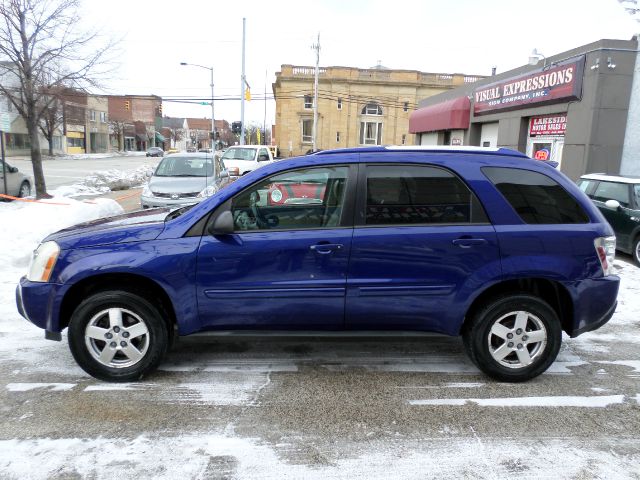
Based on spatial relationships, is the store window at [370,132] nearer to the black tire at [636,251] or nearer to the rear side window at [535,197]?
the black tire at [636,251]

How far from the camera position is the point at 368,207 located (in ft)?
12.0

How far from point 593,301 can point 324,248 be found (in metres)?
2.11

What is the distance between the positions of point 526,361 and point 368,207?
1.72 m

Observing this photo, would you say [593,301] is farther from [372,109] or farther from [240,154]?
[372,109]

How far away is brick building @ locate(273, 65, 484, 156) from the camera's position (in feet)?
153

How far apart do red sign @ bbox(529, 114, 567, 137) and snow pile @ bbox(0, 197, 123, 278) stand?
1311 cm

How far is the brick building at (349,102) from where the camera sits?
46.5 metres

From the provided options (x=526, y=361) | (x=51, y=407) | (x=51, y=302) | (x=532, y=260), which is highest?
(x=532, y=260)

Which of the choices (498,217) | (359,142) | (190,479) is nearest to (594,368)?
(498,217)

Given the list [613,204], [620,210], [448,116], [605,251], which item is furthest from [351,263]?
[448,116]

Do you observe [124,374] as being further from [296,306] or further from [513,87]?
[513,87]

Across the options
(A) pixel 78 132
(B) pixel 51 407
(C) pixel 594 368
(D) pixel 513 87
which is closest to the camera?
(B) pixel 51 407

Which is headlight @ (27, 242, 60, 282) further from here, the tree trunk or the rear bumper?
the tree trunk

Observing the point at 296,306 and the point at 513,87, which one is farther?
the point at 513,87
